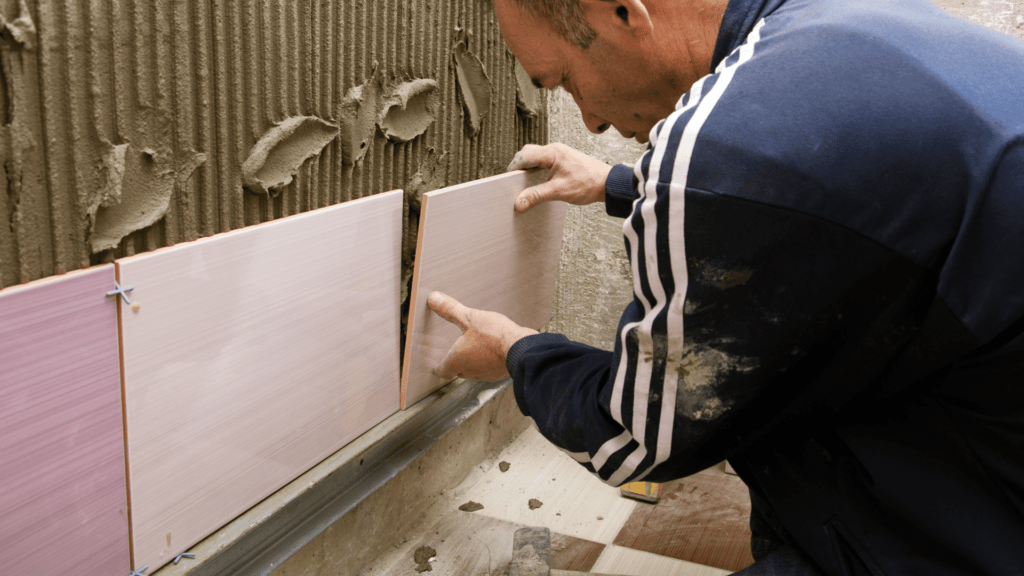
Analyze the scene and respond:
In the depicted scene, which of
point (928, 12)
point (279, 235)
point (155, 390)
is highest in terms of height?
point (928, 12)

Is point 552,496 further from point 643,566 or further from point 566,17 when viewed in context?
point 566,17

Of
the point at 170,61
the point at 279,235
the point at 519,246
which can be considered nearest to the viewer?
the point at 170,61

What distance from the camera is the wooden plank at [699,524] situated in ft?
5.76

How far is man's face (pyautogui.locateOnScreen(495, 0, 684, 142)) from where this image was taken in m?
1.06

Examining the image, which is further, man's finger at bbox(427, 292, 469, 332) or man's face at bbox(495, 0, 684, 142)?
man's finger at bbox(427, 292, 469, 332)

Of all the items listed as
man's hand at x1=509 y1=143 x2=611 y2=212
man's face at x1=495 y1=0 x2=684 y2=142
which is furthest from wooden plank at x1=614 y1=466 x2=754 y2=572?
man's face at x1=495 y1=0 x2=684 y2=142

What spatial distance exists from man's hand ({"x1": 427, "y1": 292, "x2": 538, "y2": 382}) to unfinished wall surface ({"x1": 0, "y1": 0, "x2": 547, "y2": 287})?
291 mm

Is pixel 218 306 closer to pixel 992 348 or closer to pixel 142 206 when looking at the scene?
pixel 142 206

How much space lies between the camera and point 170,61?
0.97 m

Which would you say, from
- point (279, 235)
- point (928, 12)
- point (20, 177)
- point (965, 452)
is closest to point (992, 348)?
point (965, 452)

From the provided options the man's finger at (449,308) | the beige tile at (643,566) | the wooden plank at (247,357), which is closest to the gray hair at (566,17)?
the wooden plank at (247,357)

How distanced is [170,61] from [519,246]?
1.06 m

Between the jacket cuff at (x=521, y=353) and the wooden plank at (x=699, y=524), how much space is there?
2.73ft

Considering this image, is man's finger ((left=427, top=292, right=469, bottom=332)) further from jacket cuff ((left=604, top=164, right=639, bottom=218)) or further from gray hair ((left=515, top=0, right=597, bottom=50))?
gray hair ((left=515, top=0, right=597, bottom=50))
